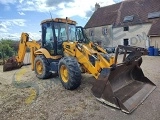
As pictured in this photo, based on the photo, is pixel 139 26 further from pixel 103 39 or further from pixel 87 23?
pixel 87 23

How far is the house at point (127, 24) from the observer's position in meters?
24.4

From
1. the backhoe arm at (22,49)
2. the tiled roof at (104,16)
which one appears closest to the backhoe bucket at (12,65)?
the backhoe arm at (22,49)

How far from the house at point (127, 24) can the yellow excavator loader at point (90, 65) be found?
1669cm

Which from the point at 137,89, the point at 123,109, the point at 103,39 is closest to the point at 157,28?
the point at 103,39

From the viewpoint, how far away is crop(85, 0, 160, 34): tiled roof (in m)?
26.0

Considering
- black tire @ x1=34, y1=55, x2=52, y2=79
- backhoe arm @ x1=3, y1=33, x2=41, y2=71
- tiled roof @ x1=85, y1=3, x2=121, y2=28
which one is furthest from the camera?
tiled roof @ x1=85, y1=3, x2=121, y2=28

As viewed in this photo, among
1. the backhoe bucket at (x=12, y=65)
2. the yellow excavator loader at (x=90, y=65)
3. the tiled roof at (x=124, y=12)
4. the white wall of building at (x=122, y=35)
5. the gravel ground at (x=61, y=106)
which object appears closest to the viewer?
the gravel ground at (x=61, y=106)

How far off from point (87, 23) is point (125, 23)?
7.90 m

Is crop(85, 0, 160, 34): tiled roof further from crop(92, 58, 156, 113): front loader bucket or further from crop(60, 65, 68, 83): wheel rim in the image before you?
crop(60, 65, 68, 83): wheel rim

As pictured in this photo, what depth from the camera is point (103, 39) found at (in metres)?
30.5

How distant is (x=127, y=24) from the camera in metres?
26.9

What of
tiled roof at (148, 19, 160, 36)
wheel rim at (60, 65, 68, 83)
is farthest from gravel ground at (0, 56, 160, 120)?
tiled roof at (148, 19, 160, 36)

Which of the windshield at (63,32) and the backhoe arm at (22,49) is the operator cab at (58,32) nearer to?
the windshield at (63,32)

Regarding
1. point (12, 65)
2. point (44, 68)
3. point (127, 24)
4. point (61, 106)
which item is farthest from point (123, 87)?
point (127, 24)
